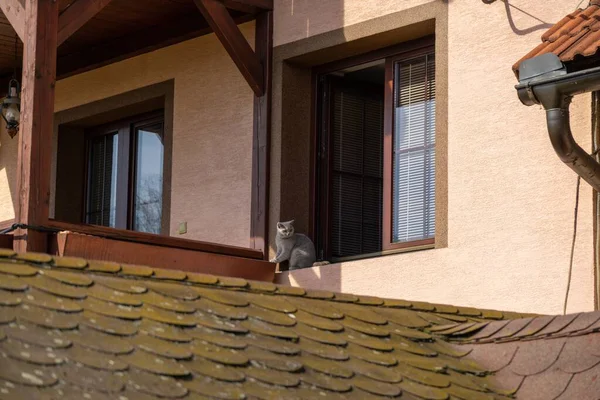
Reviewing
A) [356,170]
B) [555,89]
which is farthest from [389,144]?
[555,89]

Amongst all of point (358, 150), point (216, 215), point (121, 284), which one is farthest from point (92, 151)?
point (121, 284)

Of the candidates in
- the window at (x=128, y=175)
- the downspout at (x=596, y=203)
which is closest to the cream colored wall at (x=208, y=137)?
the window at (x=128, y=175)

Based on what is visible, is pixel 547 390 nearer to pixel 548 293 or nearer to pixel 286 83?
pixel 548 293

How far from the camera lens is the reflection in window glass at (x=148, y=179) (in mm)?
12484

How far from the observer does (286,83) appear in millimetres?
10938

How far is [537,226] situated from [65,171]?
593 centimetres

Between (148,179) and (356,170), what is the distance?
2522mm

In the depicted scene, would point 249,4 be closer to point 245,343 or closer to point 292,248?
point 292,248

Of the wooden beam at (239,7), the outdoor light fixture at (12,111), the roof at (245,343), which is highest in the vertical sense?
the wooden beam at (239,7)

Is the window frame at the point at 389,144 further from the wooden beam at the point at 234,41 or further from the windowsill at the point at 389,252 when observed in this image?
the wooden beam at the point at 234,41

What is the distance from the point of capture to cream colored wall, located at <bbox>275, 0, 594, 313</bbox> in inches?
347

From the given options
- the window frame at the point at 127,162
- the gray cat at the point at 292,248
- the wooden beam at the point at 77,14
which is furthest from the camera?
the window frame at the point at 127,162

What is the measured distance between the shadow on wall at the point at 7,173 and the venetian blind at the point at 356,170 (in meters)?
4.33

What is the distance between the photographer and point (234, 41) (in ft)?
35.4
